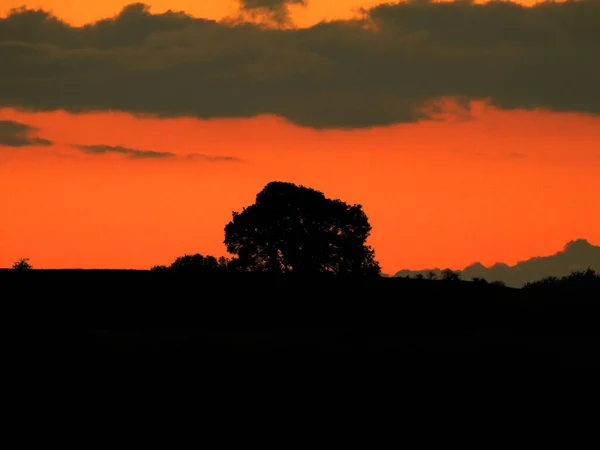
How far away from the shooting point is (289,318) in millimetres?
75750

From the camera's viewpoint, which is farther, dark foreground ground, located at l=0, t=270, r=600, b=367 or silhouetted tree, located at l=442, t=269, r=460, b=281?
silhouetted tree, located at l=442, t=269, r=460, b=281

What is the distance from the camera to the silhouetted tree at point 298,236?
103 m

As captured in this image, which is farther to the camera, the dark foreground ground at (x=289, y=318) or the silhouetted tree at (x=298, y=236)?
the silhouetted tree at (x=298, y=236)

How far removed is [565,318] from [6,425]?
46539 millimetres

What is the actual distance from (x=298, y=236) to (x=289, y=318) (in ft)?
93.7

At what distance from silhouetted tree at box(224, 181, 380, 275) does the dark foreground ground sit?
12.1 metres

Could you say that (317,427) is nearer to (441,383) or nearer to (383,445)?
(383,445)

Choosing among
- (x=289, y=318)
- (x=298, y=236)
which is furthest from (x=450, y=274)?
(x=289, y=318)

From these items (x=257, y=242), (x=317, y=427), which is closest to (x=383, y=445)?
(x=317, y=427)

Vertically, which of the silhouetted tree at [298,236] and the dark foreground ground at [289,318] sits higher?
the silhouetted tree at [298,236]

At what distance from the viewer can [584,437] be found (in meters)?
38.8

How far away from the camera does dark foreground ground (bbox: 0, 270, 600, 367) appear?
2136 inches

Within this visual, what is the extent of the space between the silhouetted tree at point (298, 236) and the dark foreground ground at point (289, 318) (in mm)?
12068

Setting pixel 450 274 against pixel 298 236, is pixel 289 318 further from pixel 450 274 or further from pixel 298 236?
pixel 450 274
